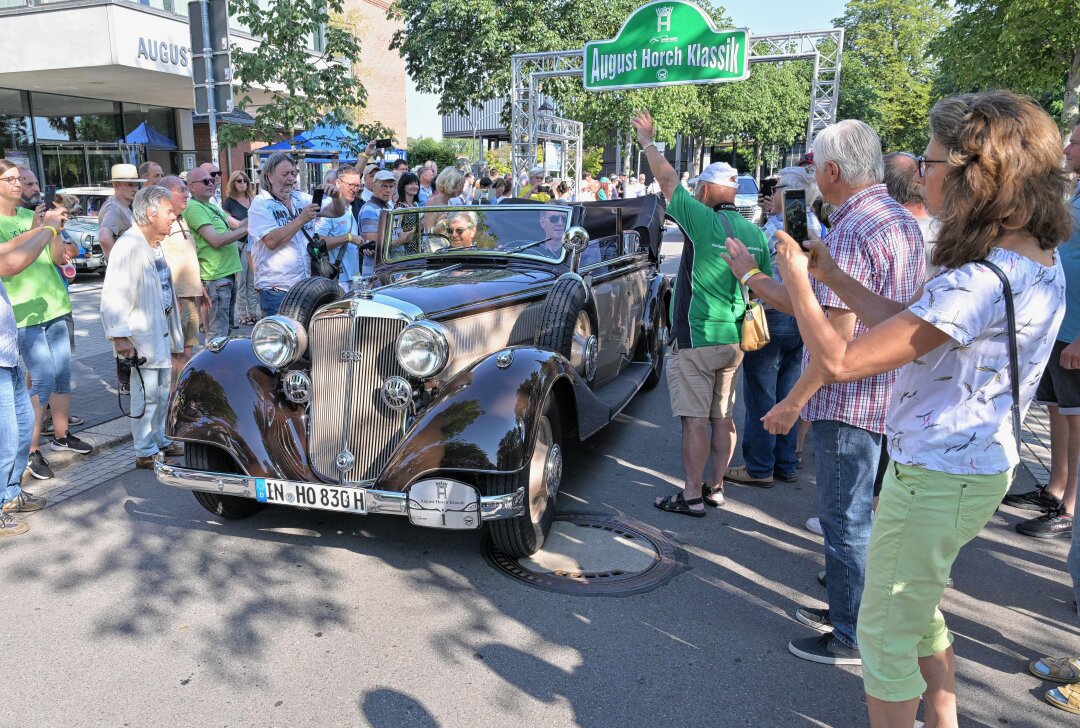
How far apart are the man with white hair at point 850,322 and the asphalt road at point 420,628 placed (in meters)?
0.48

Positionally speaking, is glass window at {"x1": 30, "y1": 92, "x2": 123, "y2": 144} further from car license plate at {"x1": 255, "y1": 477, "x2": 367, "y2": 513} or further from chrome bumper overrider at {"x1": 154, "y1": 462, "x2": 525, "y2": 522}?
car license plate at {"x1": 255, "y1": 477, "x2": 367, "y2": 513}

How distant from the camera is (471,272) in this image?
16.8 ft

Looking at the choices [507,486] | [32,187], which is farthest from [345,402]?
[32,187]

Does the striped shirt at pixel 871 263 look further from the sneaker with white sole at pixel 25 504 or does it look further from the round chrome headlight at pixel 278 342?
the sneaker with white sole at pixel 25 504

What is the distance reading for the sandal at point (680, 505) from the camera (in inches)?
177

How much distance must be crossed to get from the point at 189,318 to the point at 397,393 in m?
3.07

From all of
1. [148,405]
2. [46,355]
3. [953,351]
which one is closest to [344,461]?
[148,405]

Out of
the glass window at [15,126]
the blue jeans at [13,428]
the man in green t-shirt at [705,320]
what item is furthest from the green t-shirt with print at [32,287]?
the glass window at [15,126]

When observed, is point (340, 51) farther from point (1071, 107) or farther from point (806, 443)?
point (1071, 107)

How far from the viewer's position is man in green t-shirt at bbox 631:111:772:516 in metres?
4.15

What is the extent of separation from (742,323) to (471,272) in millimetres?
1826

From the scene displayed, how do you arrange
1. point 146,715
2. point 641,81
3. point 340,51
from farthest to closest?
point 641,81, point 340,51, point 146,715

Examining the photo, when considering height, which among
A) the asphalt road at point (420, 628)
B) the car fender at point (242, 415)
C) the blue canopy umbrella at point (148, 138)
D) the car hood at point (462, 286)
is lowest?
the asphalt road at point (420, 628)

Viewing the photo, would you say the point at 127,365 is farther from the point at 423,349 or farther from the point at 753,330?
the point at 753,330
